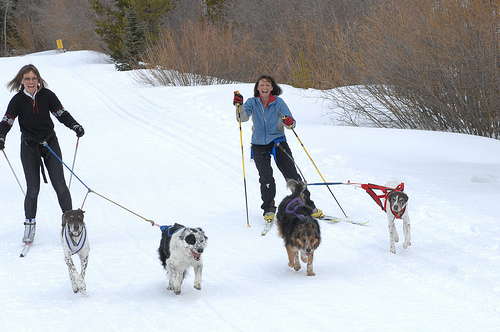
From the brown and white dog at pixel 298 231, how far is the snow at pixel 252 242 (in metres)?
0.20

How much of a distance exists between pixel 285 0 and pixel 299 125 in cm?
1351

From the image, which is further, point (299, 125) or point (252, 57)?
point (252, 57)

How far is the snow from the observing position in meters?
4.36

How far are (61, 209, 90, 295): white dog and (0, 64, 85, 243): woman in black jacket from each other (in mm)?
1806

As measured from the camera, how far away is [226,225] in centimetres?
711

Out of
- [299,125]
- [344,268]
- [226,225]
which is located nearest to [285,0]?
[299,125]

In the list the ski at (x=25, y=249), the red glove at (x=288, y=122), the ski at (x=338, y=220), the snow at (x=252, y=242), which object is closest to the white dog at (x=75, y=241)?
the snow at (x=252, y=242)

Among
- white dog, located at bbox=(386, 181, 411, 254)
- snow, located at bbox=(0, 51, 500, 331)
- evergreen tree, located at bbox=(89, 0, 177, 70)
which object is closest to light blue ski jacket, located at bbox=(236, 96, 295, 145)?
snow, located at bbox=(0, 51, 500, 331)

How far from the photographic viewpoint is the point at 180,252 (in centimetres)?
455

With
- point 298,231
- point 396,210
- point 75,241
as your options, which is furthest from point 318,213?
point 75,241

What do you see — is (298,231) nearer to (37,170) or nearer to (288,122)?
(288,122)

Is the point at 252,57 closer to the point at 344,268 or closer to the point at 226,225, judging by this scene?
the point at 226,225

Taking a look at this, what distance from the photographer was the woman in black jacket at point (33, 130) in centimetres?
625

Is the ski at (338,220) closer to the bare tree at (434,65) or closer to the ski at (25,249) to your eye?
the ski at (25,249)
